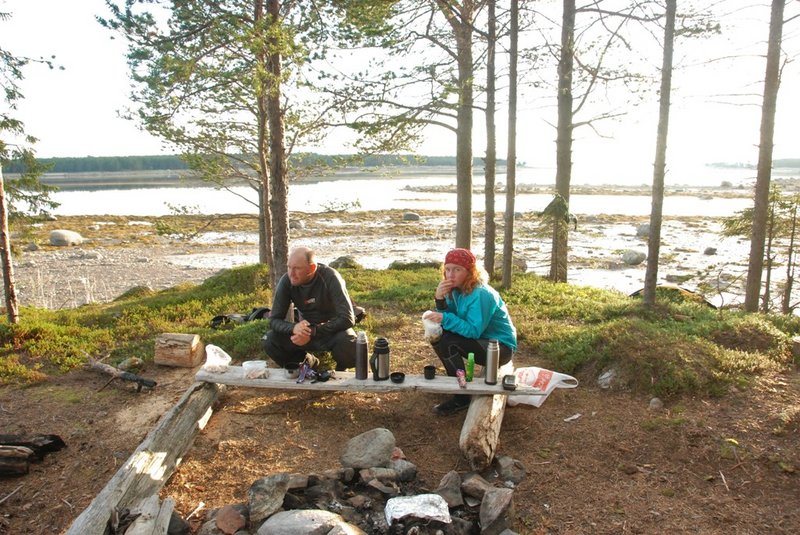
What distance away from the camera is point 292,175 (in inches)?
559

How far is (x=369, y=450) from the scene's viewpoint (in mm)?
4527

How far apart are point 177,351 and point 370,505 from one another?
14.7 ft

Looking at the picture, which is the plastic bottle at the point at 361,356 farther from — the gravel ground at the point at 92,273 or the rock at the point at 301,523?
the gravel ground at the point at 92,273

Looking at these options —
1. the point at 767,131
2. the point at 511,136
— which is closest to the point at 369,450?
the point at 511,136

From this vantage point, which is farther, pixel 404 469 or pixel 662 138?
pixel 662 138

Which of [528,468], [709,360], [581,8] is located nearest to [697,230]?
[581,8]

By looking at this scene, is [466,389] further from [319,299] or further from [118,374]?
[118,374]

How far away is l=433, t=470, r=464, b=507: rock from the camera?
3912 mm

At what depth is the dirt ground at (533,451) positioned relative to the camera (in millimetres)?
3958

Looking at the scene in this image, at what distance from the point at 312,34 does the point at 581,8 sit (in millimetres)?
5835

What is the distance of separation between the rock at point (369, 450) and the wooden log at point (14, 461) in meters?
3.06

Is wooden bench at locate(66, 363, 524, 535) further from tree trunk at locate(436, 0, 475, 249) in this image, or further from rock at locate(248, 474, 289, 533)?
tree trunk at locate(436, 0, 475, 249)

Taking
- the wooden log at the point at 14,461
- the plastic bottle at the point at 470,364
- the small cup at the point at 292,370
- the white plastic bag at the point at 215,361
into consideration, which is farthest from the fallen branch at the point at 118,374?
the plastic bottle at the point at 470,364

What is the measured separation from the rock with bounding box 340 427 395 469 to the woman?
3.34 ft
